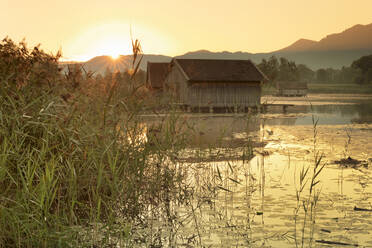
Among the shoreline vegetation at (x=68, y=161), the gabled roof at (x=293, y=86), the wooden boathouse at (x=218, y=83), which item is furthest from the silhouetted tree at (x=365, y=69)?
the shoreline vegetation at (x=68, y=161)

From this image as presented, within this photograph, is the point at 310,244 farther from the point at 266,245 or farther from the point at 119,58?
the point at 119,58

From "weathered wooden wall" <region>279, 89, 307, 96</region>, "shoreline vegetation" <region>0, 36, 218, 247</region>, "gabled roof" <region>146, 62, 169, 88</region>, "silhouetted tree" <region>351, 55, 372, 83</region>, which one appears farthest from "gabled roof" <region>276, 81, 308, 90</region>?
"shoreline vegetation" <region>0, 36, 218, 247</region>

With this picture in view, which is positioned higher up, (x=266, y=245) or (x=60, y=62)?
(x=60, y=62)

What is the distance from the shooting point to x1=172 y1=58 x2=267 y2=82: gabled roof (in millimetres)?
31938

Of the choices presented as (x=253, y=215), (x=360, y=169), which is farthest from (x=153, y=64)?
(x=253, y=215)

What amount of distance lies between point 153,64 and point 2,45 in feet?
123

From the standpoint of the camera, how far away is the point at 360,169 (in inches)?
403

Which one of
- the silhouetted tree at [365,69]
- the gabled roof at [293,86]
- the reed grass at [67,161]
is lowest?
the reed grass at [67,161]

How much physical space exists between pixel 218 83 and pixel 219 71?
41.9 inches

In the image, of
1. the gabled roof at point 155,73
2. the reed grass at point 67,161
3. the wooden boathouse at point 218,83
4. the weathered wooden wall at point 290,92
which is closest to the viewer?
the reed grass at point 67,161

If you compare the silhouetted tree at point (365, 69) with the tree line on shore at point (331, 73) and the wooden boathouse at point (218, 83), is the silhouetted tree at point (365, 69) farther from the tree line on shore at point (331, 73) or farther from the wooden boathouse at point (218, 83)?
the wooden boathouse at point (218, 83)

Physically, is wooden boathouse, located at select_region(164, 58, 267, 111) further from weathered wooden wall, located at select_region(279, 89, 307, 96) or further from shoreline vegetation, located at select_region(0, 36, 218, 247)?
weathered wooden wall, located at select_region(279, 89, 307, 96)

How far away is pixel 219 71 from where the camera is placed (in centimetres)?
3284

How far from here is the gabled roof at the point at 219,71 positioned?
31.9m
